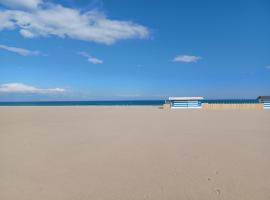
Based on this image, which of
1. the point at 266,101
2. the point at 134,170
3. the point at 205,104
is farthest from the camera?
the point at 205,104

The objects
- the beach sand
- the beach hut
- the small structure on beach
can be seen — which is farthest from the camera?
the small structure on beach

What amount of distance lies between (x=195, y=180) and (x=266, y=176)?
1.55m

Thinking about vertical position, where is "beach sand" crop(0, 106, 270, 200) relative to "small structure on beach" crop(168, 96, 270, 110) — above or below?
below

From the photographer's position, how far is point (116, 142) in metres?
8.18

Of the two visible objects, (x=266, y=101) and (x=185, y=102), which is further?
(x=185, y=102)

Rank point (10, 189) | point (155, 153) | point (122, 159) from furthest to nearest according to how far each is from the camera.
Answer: point (155, 153) < point (122, 159) < point (10, 189)

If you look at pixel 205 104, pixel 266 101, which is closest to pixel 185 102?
pixel 205 104

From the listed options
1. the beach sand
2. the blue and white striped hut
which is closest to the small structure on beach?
the blue and white striped hut

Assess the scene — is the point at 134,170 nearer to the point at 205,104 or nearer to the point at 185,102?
the point at 185,102

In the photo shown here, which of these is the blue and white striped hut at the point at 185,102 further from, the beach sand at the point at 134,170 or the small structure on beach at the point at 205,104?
the beach sand at the point at 134,170

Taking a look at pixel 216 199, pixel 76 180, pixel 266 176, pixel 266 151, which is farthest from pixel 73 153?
pixel 266 151

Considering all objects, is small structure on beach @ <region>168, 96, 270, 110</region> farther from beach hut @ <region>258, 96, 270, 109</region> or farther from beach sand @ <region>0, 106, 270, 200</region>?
beach sand @ <region>0, 106, 270, 200</region>

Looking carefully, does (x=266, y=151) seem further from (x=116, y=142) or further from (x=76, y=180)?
(x=76, y=180)

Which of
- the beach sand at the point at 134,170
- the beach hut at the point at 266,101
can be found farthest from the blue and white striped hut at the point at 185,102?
the beach sand at the point at 134,170
